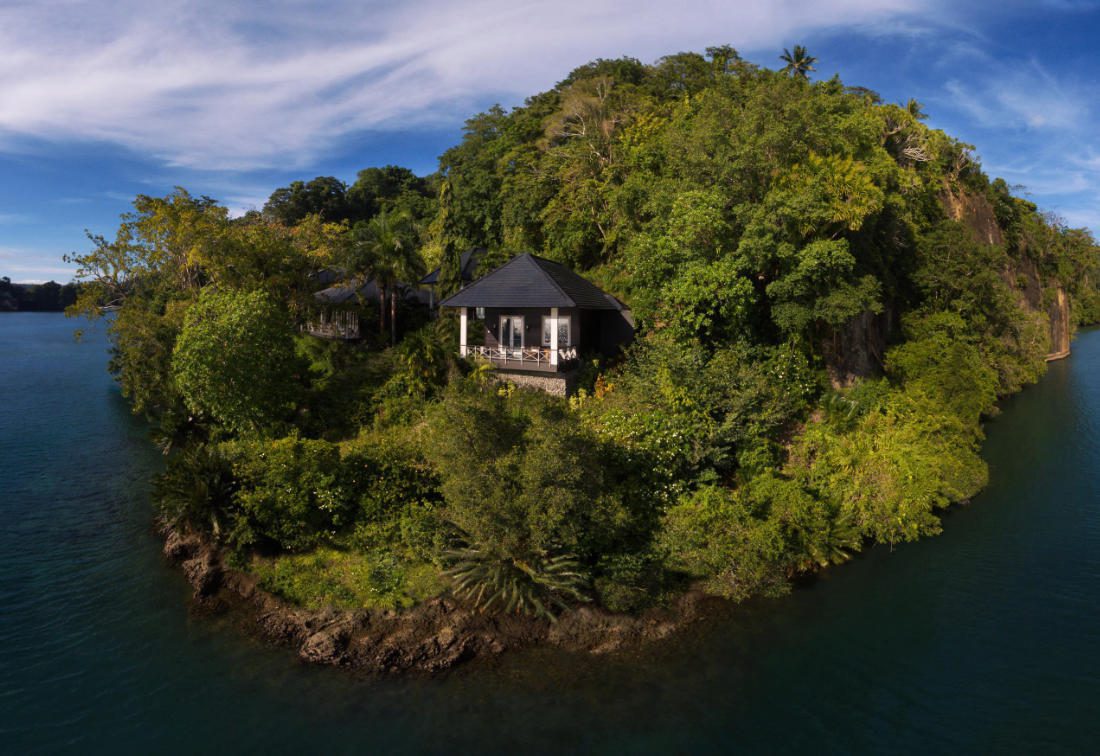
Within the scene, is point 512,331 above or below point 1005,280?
below

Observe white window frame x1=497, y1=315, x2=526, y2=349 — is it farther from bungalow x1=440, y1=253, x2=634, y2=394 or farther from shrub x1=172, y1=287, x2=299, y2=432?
shrub x1=172, y1=287, x2=299, y2=432

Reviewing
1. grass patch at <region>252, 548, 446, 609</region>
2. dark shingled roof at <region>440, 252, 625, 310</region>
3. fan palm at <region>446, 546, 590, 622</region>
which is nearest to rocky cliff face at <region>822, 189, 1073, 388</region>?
dark shingled roof at <region>440, 252, 625, 310</region>

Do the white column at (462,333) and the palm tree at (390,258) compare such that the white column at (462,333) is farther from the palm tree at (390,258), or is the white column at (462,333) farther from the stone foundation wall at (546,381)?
the palm tree at (390,258)

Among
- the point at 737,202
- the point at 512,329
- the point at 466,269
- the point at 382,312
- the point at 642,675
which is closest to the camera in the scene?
the point at 642,675

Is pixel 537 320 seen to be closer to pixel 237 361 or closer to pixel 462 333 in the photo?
pixel 462 333

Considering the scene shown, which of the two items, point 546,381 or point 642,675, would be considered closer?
point 642,675

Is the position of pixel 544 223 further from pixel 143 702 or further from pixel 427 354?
pixel 143 702

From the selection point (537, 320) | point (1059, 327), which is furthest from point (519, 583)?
point (1059, 327)
